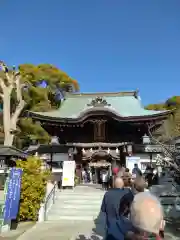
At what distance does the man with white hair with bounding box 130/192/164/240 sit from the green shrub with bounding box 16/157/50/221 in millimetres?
7149

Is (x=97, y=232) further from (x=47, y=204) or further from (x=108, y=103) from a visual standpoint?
(x=108, y=103)


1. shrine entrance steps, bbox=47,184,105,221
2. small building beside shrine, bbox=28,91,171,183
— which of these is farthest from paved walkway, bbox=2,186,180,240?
small building beside shrine, bbox=28,91,171,183

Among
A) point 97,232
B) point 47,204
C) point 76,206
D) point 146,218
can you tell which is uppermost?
point 146,218

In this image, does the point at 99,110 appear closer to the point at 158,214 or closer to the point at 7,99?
the point at 7,99

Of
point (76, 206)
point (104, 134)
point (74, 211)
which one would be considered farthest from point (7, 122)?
point (74, 211)

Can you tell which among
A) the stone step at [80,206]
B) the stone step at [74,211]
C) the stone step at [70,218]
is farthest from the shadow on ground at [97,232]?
the stone step at [80,206]

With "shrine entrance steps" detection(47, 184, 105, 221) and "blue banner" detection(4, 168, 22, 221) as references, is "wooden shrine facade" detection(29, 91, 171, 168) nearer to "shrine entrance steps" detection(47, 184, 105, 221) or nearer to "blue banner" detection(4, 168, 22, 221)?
"shrine entrance steps" detection(47, 184, 105, 221)

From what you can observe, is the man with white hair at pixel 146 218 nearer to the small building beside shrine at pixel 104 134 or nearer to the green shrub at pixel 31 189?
the green shrub at pixel 31 189

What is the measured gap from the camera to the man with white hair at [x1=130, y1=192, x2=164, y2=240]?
1898 mm

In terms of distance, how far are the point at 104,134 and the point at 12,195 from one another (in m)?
10.6

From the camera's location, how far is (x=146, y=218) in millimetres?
A: 1900

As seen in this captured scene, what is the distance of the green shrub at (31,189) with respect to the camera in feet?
27.9

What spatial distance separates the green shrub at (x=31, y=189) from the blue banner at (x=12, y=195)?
79 centimetres

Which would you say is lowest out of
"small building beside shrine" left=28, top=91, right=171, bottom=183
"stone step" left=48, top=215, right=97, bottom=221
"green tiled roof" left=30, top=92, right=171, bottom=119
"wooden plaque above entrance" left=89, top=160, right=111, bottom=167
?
"stone step" left=48, top=215, right=97, bottom=221
